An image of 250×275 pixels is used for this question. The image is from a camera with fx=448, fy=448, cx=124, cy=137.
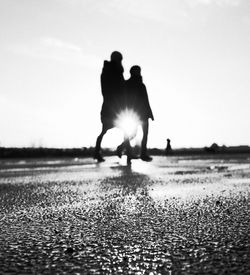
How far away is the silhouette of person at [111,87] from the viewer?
12.5 m

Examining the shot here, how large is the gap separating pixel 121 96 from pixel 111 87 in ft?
1.39

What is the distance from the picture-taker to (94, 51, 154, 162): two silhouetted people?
41.1ft

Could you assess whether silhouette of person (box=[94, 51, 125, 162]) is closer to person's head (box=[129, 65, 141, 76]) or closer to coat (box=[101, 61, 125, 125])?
coat (box=[101, 61, 125, 125])

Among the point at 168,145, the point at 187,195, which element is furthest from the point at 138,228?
the point at 168,145

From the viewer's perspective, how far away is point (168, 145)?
38938mm

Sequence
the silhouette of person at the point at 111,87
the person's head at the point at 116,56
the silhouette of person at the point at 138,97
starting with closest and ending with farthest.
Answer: the person's head at the point at 116,56, the silhouette of person at the point at 111,87, the silhouette of person at the point at 138,97


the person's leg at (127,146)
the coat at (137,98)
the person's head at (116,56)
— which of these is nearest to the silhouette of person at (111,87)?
the person's head at (116,56)

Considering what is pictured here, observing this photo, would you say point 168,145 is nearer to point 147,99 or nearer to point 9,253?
point 147,99

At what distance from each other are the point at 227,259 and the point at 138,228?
89 cm

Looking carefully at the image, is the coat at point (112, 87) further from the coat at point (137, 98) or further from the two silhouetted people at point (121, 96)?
the coat at point (137, 98)

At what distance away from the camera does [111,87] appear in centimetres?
1255

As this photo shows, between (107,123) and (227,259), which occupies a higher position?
(107,123)

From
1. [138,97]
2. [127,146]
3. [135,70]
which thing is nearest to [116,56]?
[135,70]

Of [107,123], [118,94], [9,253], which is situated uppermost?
[118,94]
